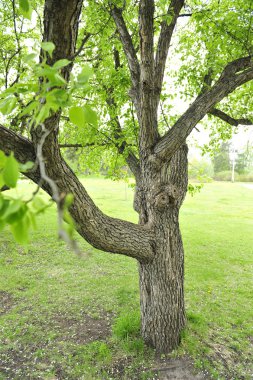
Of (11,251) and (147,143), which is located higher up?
(147,143)

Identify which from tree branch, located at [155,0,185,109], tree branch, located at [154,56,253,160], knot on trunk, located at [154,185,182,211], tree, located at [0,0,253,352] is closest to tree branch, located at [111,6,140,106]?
tree, located at [0,0,253,352]

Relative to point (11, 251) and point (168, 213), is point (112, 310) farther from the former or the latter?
point (11, 251)

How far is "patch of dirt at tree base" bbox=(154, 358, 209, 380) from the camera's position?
4188mm

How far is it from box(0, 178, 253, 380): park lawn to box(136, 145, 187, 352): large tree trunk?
0.32 meters

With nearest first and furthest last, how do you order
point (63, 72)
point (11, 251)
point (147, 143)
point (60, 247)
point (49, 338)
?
1. point (63, 72)
2. point (147, 143)
3. point (49, 338)
4. point (11, 251)
5. point (60, 247)

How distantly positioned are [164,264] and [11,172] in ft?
12.8

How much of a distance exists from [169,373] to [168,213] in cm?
231

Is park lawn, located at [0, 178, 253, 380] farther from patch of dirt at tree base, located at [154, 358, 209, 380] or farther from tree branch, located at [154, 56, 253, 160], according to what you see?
tree branch, located at [154, 56, 253, 160]

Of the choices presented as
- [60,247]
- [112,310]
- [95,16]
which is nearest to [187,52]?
[95,16]

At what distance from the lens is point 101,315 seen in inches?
234

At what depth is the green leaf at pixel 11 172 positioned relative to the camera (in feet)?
2.66

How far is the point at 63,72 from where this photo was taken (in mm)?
2076

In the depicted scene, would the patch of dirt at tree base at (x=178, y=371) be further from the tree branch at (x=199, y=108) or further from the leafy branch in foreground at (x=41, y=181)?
the leafy branch in foreground at (x=41, y=181)

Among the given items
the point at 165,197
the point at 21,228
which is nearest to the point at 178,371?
the point at 165,197
